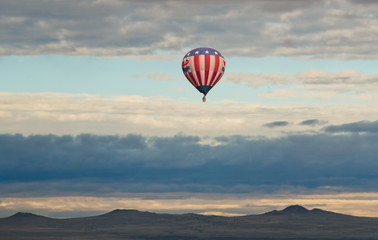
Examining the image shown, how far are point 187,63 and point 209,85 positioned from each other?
8.49 metres

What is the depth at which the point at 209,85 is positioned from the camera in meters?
177

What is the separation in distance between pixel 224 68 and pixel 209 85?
7639 mm

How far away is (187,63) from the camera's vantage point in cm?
17800

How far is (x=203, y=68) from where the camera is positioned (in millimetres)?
175375

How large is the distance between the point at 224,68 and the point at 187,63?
10515 mm

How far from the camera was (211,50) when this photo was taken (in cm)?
17750

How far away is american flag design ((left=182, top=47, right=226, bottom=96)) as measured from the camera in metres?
176

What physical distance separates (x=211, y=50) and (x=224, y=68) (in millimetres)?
6694

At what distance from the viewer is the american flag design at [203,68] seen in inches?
6909

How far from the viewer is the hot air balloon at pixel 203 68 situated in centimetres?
17550

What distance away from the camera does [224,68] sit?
7116 inches

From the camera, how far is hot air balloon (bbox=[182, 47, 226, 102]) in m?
176
